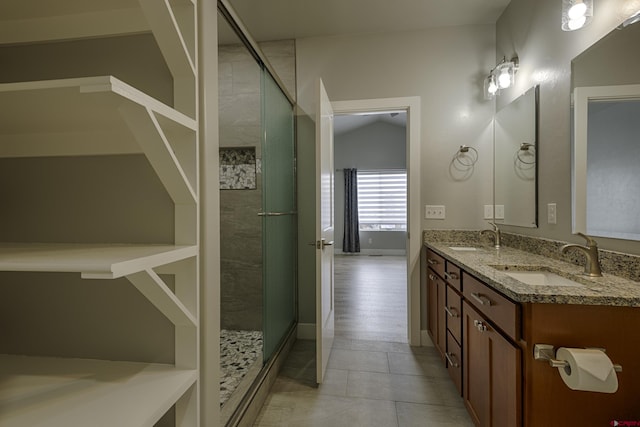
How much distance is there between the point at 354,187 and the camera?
7.64 metres

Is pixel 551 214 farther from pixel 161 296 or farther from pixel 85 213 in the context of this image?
pixel 85 213

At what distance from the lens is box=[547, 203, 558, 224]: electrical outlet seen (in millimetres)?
1821

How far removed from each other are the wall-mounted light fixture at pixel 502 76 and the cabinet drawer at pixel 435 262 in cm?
140

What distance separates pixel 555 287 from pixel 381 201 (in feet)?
21.9

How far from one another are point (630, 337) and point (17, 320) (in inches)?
78.1

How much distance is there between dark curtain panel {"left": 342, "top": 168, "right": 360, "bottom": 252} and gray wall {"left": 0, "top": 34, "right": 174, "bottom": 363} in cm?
682

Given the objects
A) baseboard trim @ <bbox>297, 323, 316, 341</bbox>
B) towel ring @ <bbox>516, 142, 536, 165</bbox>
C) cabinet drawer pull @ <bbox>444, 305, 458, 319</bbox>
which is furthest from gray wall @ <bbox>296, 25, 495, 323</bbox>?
baseboard trim @ <bbox>297, 323, 316, 341</bbox>

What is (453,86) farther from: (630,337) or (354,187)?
(354,187)

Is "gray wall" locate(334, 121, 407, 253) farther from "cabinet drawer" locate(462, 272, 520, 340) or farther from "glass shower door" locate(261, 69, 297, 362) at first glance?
"cabinet drawer" locate(462, 272, 520, 340)

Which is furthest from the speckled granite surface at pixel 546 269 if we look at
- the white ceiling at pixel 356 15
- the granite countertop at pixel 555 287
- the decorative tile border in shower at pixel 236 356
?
the white ceiling at pixel 356 15

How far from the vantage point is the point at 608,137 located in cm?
140

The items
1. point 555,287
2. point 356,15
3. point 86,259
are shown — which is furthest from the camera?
point 356,15

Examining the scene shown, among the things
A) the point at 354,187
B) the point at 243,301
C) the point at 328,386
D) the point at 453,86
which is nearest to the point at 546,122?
the point at 453,86

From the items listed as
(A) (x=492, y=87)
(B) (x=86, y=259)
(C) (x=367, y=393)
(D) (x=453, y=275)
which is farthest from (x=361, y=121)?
(B) (x=86, y=259)
